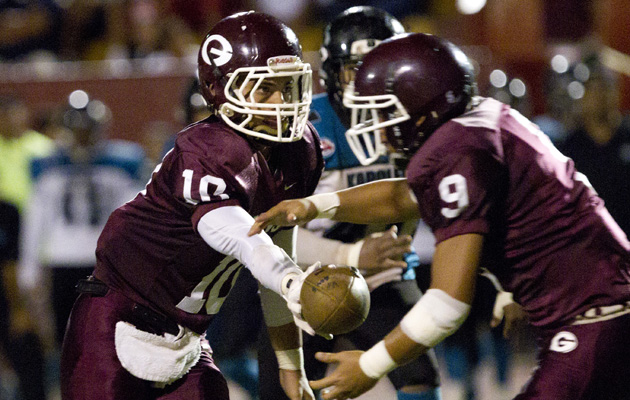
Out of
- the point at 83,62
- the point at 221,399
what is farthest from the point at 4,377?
the point at 221,399

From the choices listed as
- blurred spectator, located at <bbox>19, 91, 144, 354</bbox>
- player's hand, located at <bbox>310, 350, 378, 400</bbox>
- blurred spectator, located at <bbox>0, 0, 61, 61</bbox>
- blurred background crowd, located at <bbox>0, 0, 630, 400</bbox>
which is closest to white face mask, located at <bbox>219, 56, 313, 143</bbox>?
player's hand, located at <bbox>310, 350, 378, 400</bbox>

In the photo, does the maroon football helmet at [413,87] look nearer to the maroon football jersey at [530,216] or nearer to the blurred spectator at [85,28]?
the maroon football jersey at [530,216]

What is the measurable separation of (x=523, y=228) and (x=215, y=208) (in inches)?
31.8

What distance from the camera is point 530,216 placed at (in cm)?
226

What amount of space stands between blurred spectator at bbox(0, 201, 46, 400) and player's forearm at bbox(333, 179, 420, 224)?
303 centimetres

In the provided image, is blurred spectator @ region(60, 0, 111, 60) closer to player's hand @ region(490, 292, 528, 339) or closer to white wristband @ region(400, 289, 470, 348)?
player's hand @ region(490, 292, 528, 339)

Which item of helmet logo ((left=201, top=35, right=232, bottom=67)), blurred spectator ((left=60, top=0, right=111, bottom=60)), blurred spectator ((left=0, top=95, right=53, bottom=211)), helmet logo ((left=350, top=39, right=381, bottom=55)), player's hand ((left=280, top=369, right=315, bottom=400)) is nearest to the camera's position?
helmet logo ((left=201, top=35, right=232, bottom=67))

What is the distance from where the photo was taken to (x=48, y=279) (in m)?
5.87

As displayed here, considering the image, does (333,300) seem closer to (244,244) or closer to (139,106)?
(244,244)

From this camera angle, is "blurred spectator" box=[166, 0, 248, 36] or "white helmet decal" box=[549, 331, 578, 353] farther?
"blurred spectator" box=[166, 0, 248, 36]

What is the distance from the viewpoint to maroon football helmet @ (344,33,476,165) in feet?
7.68

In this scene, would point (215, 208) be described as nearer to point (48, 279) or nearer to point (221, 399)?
point (221, 399)

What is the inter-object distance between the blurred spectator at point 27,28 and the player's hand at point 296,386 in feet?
18.4

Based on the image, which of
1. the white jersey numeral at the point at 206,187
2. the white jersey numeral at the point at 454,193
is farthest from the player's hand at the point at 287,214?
the white jersey numeral at the point at 454,193
